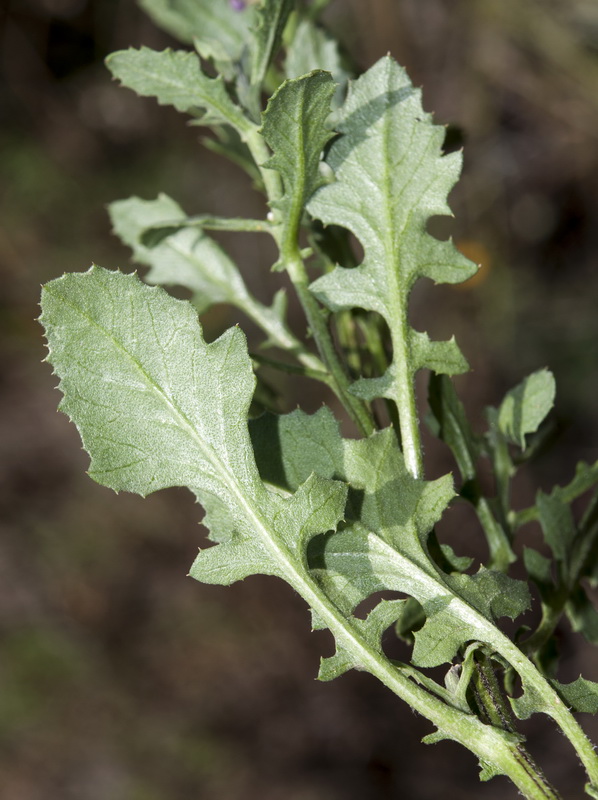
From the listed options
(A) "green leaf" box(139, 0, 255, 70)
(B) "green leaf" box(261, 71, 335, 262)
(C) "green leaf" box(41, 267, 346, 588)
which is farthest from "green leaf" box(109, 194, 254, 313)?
(C) "green leaf" box(41, 267, 346, 588)

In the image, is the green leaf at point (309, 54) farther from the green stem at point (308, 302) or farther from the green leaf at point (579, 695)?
the green leaf at point (579, 695)

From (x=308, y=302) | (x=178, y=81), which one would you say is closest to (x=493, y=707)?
(x=308, y=302)

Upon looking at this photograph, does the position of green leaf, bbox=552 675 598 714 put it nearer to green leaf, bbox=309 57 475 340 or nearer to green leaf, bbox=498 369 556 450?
green leaf, bbox=498 369 556 450

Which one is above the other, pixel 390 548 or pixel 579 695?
pixel 390 548

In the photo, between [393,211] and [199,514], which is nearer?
[393,211]

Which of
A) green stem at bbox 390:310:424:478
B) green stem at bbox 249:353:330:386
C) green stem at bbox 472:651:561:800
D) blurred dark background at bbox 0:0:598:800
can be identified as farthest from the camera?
blurred dark background at bbox 0:0:598:800

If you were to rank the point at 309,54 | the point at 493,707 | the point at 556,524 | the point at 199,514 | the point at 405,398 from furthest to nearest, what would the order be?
1. the point at 199,514
2. the point at 309,54
3. the point at 556,524
4. the point at 405,398
5. the point at 493,707

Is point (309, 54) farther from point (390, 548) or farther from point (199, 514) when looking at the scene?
point (199, 514)
